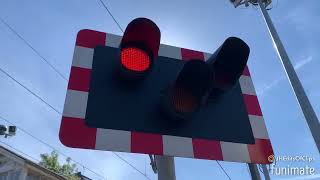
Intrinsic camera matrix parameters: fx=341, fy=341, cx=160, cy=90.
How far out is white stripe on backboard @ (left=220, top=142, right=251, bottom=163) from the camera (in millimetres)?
1984

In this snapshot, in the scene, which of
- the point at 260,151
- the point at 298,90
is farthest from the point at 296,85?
the point at 260,151

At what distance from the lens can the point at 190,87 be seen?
178 centimetres

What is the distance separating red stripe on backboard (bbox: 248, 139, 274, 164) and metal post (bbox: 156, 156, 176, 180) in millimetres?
493

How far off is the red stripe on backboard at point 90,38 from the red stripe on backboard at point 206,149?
94 centimetres

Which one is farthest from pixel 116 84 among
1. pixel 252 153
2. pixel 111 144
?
pixel 252 153

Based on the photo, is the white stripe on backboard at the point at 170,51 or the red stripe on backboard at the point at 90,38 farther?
the white stripe on backboard at the point at 170,51

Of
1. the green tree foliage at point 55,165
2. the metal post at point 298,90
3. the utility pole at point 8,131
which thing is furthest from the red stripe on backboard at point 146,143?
the green tree foliage at point 55,165

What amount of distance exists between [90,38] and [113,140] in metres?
0.84

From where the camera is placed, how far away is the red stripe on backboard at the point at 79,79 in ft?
6.65

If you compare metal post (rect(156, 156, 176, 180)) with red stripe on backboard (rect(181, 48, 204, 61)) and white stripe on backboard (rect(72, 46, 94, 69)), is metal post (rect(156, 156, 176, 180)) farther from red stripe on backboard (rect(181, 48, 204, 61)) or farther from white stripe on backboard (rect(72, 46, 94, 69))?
red stripe on backboard (rect(181, 48, 204, 61))

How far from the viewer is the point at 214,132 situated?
2.03m

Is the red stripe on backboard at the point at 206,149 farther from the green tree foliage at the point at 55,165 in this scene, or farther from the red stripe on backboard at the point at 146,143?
the green tree foliage at the point at 55,165

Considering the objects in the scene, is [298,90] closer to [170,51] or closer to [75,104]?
[170,51]

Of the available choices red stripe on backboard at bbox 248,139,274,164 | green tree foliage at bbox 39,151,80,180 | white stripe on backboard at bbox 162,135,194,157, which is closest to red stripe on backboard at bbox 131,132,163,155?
white stripe on backboard at bbox 162,135,194,157
